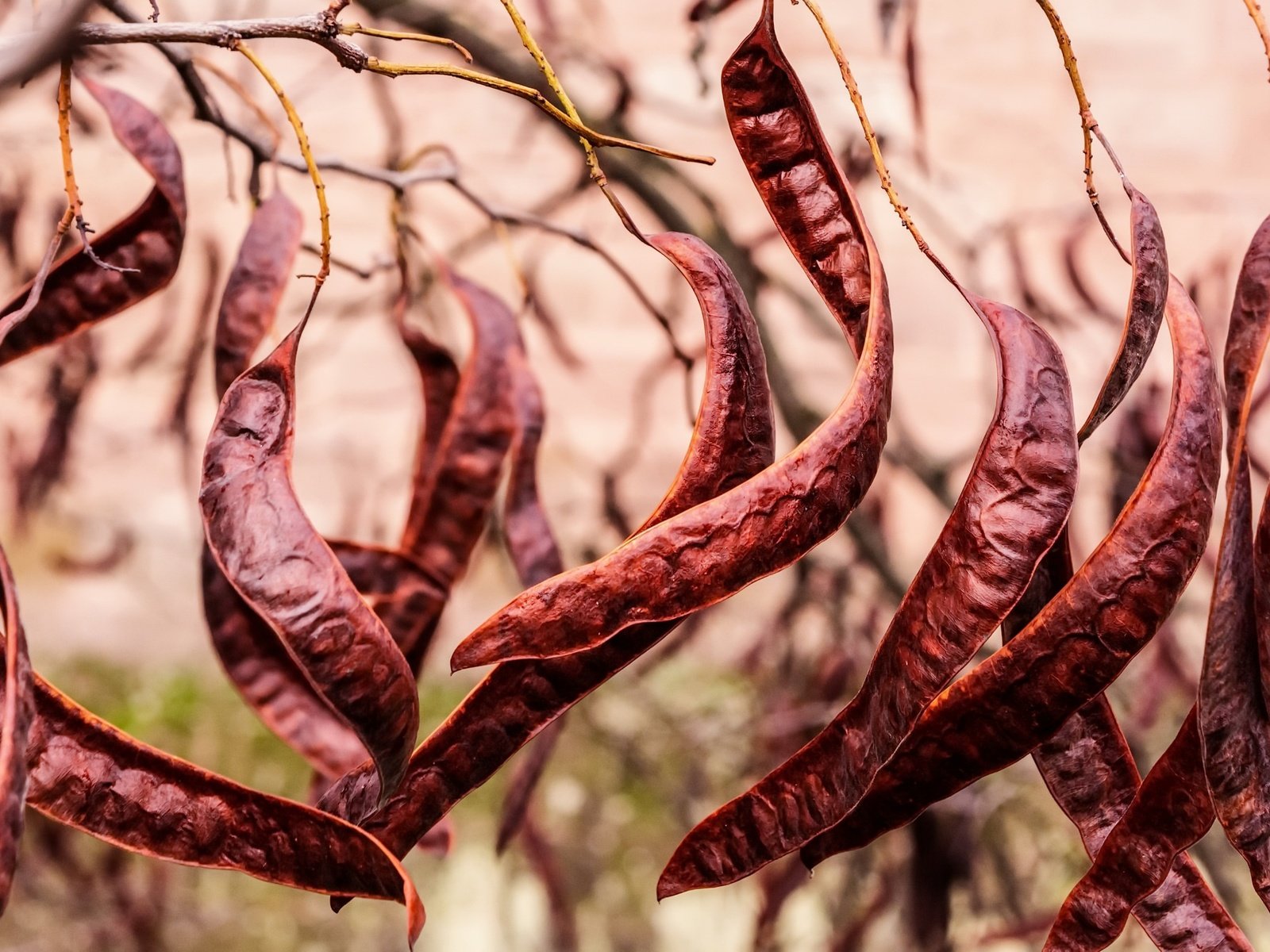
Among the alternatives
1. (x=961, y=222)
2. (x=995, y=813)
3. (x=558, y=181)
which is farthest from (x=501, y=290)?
(x=995, y=813)

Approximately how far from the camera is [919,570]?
10.8 inches

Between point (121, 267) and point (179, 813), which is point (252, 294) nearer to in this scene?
point (121, 267)

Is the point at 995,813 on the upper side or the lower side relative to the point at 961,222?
lower

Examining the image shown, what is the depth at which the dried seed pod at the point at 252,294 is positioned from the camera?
0.36 metres

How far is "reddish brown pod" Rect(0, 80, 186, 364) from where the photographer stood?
1.20 feet

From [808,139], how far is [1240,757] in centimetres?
18

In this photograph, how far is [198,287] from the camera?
1762mm

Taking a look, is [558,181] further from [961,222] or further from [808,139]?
[808,139]

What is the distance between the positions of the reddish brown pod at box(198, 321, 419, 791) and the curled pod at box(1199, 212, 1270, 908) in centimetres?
18

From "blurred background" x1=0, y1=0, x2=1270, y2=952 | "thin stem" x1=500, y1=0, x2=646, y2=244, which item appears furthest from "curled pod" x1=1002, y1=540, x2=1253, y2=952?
"blurred background" x1=0, y1=0, x2=1270, y2=952

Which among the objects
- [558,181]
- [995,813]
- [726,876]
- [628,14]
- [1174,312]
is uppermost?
[628,14]

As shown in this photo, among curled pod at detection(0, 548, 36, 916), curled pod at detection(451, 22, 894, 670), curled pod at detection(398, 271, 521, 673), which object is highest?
curled pod at detection(398, 271, 521, 673)

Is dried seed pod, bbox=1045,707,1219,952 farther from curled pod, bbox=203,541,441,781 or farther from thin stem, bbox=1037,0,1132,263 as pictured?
curled pod, bbox=203,541,441,781

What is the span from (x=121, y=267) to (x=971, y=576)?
285 mm
